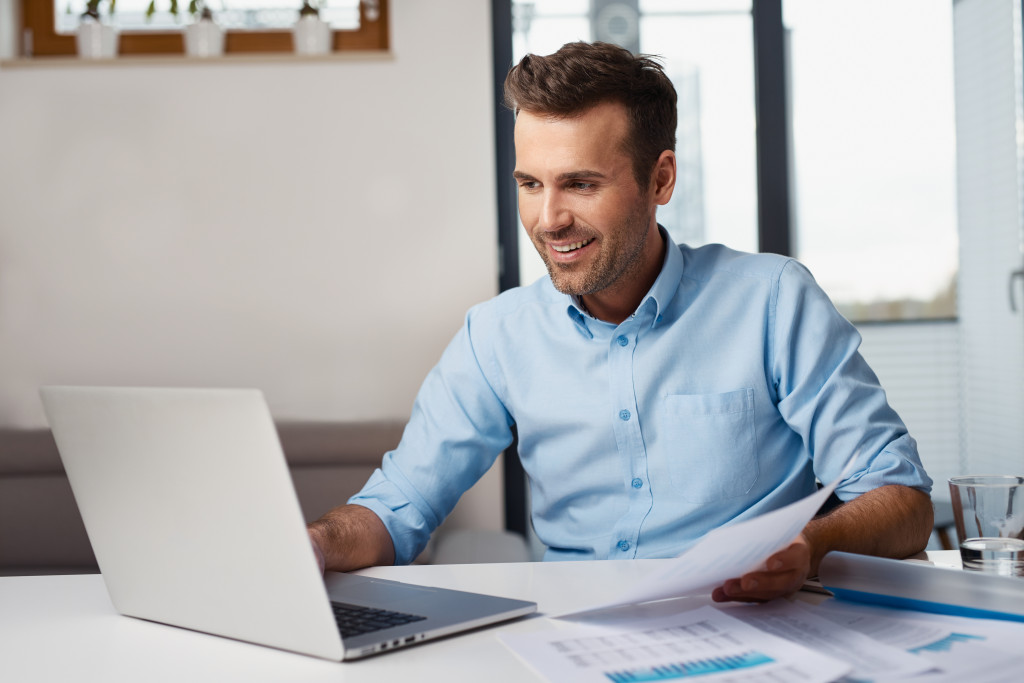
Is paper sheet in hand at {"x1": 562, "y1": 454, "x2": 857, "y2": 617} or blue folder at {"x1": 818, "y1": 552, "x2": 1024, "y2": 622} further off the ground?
paper sheet in hand at {"x1": 562, "y1": 454, "x2": 857, "y2": 617}

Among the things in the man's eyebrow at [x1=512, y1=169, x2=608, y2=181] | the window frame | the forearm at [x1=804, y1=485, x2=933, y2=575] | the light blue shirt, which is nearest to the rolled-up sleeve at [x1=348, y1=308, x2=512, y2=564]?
the light blue shirt

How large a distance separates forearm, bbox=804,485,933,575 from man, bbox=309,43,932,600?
9 cm

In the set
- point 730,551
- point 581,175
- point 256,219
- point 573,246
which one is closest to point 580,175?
point 581,175

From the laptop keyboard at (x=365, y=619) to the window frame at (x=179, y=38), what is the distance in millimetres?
2226

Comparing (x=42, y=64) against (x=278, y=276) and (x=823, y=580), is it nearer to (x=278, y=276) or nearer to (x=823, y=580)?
(x=278, y=276)

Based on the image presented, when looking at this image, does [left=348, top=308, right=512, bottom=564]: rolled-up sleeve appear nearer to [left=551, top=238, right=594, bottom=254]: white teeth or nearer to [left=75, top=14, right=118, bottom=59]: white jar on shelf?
[left=551, top=238, right=594, bottom=254]: white teeth

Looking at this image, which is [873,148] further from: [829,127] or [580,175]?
[580,175]

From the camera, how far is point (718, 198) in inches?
118

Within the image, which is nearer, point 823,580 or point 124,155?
point 823,580

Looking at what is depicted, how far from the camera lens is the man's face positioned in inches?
54.7

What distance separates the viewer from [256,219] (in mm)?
2771

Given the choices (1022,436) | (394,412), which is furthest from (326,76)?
(1022,436)

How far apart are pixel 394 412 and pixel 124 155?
1.10 m

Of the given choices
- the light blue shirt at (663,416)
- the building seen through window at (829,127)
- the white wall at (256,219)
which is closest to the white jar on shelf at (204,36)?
the white wall at (256,219)
